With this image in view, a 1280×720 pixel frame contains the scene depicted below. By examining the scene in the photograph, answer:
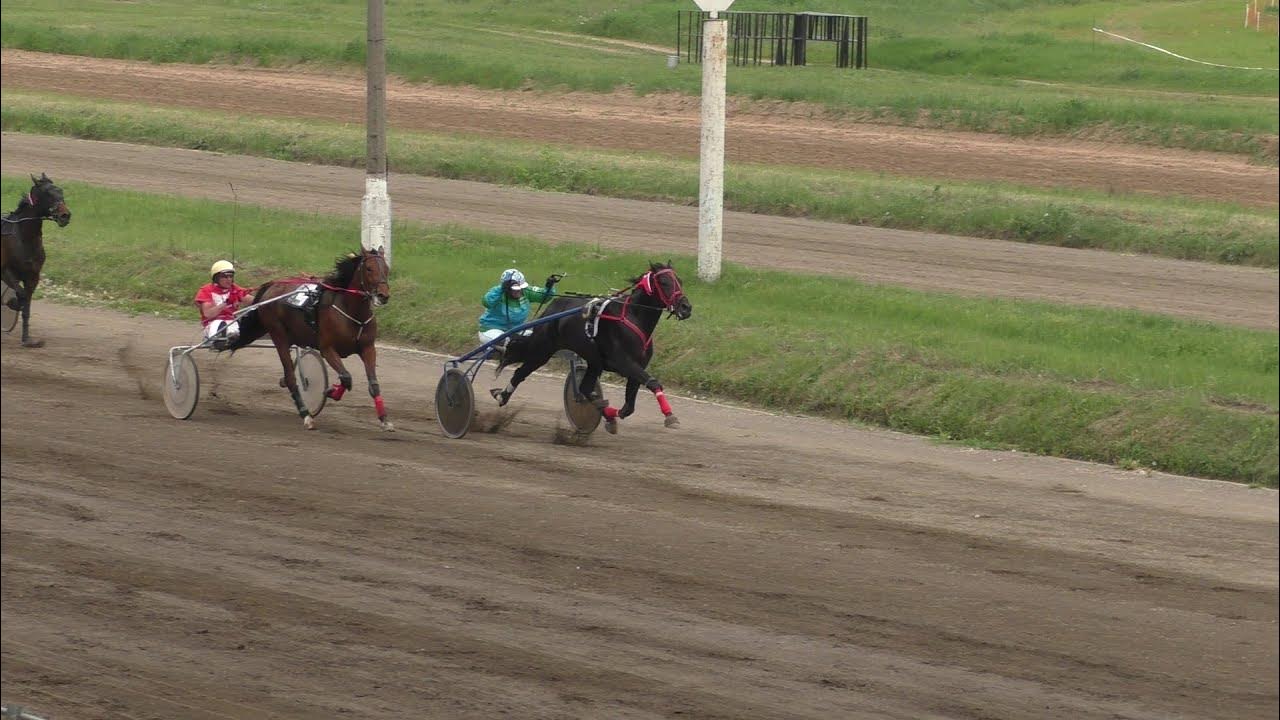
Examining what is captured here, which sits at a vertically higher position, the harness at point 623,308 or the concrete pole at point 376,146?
the concrete pole at point 376,146

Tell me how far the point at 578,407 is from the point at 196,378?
254 cm

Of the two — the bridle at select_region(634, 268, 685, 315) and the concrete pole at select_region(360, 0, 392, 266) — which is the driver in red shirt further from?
the concrete pole at select_region(360, 0, 392, 266)

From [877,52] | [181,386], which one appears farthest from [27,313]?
[877,52]

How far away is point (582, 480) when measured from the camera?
928cm

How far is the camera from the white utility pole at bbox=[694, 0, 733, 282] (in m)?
14.0

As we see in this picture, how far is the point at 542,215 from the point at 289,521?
11.0m

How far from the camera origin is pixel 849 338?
1239 centimetres

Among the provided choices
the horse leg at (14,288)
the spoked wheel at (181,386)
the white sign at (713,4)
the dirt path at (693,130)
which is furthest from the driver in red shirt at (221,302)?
Result: the dirt path at (693,130)

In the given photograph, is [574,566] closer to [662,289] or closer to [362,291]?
[662,289]

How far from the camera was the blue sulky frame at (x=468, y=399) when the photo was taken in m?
10.3

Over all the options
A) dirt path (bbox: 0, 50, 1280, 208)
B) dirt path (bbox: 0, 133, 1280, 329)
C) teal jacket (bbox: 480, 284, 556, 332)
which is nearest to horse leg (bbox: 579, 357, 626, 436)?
teal jacket (bbox: 480, 284, 556, 332)

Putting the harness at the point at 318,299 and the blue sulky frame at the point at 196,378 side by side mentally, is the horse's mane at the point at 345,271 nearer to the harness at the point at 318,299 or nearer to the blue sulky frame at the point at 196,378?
the harness at the point at 318,299

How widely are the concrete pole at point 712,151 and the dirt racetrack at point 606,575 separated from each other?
4152 millimetres

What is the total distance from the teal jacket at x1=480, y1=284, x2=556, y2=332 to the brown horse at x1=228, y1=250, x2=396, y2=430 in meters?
0.78
